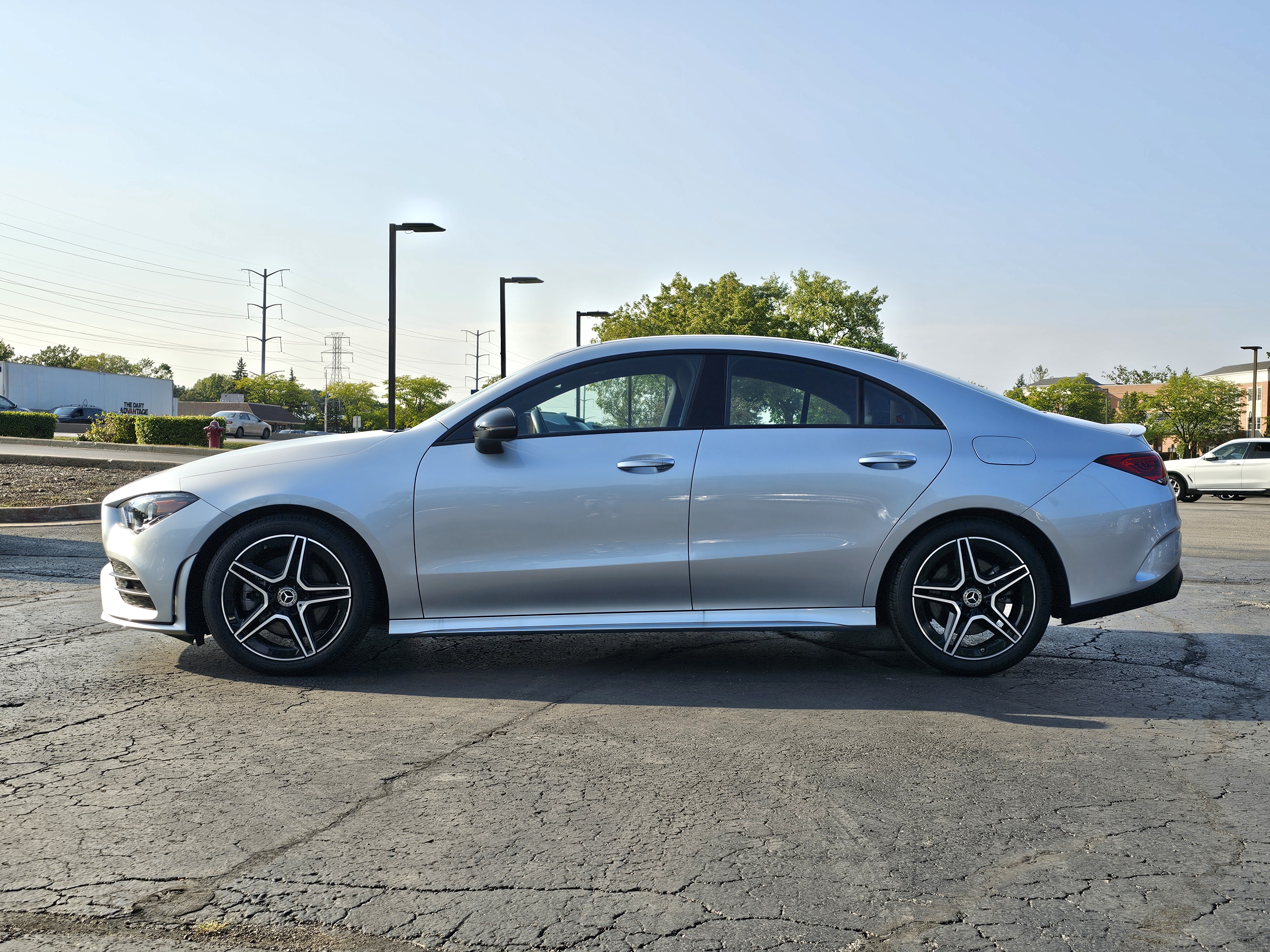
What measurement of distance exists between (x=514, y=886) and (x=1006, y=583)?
10.3ft

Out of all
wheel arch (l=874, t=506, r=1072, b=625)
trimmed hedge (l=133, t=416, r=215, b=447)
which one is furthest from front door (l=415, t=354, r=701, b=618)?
trimmed hedge (l=133, t=416, r=215, b=447)

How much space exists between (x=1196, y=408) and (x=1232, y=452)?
172 ft

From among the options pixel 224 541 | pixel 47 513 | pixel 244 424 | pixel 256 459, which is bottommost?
pixel 47 513

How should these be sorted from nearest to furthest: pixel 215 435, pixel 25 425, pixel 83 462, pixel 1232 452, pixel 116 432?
pixel 83 462, pixel 1232 452, pixel 116 432, pixel 215 435, pixel 25 425

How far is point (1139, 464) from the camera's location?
16.7 feet

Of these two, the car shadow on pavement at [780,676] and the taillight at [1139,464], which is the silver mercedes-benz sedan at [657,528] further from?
the car shadow on pavement at [780,676]

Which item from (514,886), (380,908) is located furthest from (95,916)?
(514,886)

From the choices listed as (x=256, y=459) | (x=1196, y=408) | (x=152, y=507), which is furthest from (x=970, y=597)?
(x=1196, y=408)

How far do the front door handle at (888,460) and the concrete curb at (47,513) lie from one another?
9923 mm

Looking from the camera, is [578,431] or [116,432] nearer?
[578,431]

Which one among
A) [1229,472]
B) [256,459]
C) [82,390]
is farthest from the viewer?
[82,390]

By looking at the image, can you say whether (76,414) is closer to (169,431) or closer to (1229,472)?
(169,431)

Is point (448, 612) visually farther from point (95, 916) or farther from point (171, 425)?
point (171, 425)

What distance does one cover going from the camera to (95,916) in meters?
2.44
